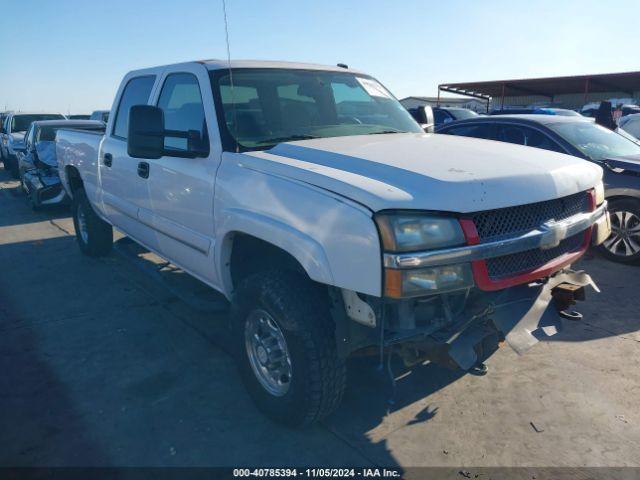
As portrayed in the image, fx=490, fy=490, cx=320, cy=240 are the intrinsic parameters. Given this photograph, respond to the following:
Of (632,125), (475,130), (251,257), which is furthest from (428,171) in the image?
(632,125)

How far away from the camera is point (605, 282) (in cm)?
507

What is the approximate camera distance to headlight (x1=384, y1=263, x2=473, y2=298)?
6.82 feet

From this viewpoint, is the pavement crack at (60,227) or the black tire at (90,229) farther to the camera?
the pavement crack at (60,227)

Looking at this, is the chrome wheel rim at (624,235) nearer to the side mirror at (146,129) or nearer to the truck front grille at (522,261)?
the truck front grille at (522,261)

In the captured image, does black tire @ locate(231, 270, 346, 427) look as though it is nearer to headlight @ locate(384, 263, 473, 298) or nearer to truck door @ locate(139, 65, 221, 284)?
headlight @ locate(384, 263, 473, 298)

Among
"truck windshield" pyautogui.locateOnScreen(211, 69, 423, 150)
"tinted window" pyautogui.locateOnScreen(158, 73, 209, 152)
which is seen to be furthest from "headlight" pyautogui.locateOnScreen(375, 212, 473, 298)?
"tinted window" pyautogui.locateOnScreen(158, 73, 209, 152)

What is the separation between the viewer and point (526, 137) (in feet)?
20.5

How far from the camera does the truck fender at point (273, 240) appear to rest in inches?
89.4

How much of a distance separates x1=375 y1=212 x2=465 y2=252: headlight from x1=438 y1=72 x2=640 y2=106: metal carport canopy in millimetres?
27827

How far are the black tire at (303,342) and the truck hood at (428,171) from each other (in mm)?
579

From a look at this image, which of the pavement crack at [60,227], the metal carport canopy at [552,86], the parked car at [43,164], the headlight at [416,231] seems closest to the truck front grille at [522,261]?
the headlight at [416,231]

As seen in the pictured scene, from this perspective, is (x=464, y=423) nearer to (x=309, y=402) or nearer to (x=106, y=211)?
(x=309, y=402)

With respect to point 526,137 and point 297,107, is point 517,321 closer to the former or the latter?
point 297,107

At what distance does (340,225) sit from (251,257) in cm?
112
